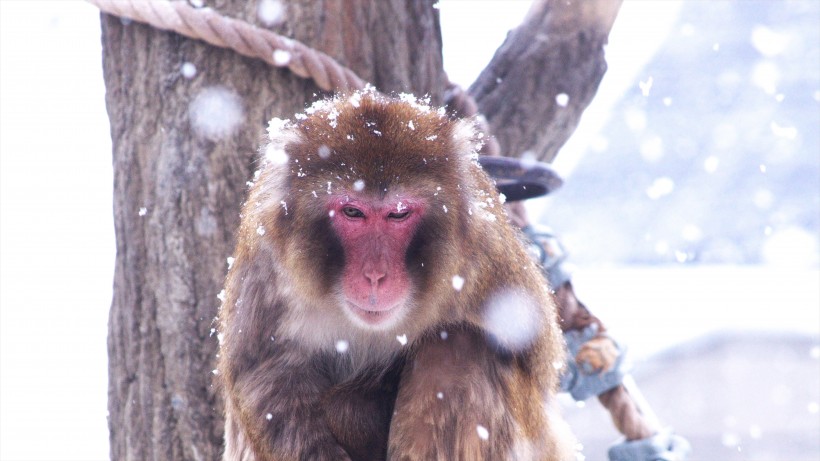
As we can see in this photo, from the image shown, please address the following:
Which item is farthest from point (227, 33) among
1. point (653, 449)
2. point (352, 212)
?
point (653, 449)

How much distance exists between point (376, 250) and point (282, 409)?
1.46 feet

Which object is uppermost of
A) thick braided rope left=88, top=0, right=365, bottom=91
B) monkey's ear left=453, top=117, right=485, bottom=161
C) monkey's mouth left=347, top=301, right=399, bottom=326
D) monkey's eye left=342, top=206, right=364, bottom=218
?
thick braided rope left=88, top=0, right=365, bottom=91

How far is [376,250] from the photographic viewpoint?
1829 millimetres

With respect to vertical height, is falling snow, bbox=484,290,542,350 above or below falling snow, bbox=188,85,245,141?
below

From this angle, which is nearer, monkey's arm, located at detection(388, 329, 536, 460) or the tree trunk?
monkey's arm, located at detection(388, 329, 536, 460)

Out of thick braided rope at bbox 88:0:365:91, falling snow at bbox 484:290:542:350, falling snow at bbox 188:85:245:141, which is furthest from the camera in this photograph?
falling snow at bbox 188:85:245:141

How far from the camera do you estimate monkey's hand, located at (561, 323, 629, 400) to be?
2.46 m

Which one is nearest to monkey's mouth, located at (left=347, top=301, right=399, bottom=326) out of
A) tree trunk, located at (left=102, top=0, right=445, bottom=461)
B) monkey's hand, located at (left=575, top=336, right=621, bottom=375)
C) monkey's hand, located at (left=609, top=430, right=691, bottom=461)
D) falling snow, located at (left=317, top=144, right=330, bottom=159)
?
falling snow, located at (left=317, top=144, right=330, bottom=159)

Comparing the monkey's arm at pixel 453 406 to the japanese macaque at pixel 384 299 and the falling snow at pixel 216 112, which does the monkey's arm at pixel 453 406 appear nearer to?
the japanese macaque at pixel 384 299

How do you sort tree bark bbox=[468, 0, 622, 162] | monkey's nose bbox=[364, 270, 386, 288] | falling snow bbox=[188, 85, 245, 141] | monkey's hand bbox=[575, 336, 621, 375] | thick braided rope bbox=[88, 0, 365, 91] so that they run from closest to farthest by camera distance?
monkey's nose bbox=[364, 270, 386, 288] < thick braided rope bbox=[88, 0, 365, 91] < falling snow bbox=[188, 85, 245, 141] < monkey's hand bbox=[575, 336, 621, 375] < tree bark bbox=[468, 0, 622, 162]

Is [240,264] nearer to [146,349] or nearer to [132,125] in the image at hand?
[146,349]

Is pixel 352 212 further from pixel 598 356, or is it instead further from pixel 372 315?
pixel 598 356

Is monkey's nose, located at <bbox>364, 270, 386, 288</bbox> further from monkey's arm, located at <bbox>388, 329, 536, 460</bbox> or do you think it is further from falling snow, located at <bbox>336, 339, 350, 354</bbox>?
falling snow, located at <bbox>336, 339, 350, 354</bbox>

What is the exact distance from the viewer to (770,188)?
825cm
